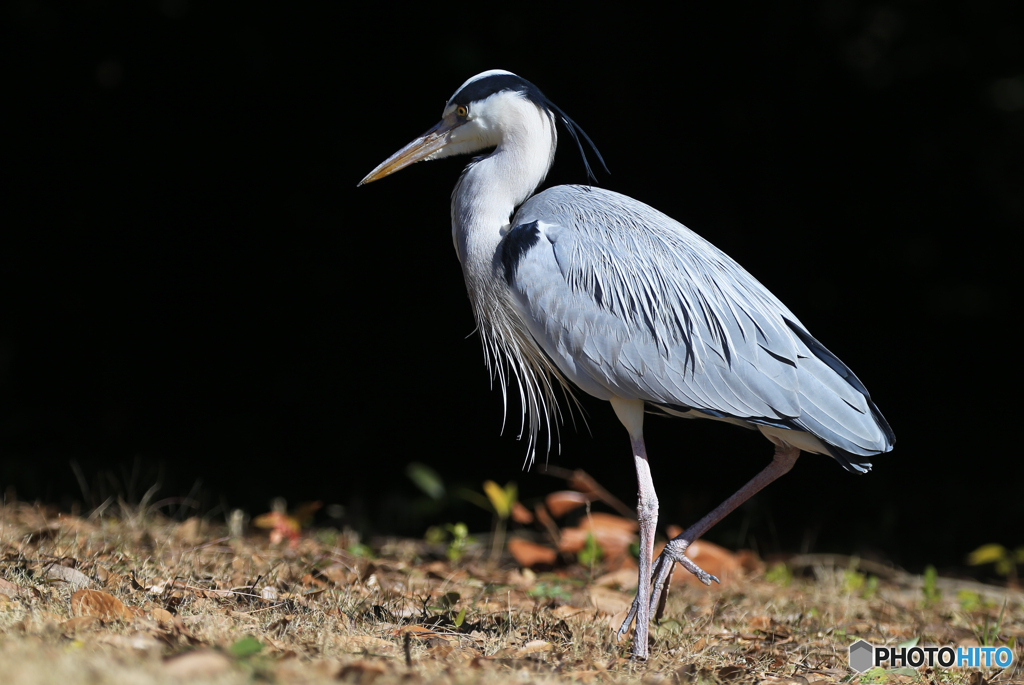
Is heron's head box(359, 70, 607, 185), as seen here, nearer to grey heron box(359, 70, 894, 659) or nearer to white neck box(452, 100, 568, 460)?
white neck box(452, 100, 568, 460)

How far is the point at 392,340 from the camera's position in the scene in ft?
23.5

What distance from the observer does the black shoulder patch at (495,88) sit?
378cm

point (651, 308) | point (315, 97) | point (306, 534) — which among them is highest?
point (315, 97)

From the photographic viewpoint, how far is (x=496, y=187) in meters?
3.73

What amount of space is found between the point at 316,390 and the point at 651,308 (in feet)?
14.5

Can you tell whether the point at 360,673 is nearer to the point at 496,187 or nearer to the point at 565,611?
the point at 565,611

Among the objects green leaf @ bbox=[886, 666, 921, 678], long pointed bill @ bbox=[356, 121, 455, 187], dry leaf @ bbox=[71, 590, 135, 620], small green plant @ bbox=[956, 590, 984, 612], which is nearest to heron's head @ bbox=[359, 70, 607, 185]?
long pointed bill @ bbox=[356, 121, 455, 187]

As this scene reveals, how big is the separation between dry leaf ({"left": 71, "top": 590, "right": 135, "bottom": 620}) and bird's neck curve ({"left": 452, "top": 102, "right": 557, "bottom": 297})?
1.79m

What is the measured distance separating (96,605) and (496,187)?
215 centimetres

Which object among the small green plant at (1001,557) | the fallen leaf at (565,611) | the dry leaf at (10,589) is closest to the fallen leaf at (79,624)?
the dry leaf at (10,589)

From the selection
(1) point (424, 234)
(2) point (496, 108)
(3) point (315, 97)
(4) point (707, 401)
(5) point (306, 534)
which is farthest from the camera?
(1) point (424, 234)

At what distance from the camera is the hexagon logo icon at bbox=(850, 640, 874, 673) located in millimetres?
3090

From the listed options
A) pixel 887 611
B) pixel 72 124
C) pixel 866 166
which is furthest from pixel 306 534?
pixel 866 166

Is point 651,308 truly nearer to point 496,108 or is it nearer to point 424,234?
point 496,108
